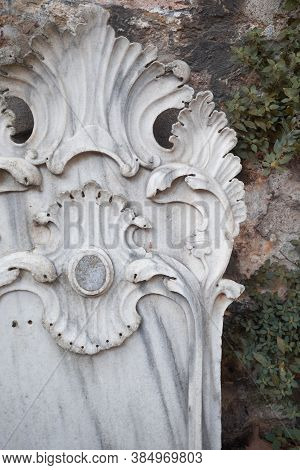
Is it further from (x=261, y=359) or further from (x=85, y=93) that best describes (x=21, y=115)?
(x=261, y=359)

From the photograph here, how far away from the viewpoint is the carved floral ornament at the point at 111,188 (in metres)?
1.77

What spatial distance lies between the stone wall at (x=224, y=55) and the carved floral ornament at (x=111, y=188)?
0.80ft

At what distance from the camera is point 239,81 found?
85.5 inches

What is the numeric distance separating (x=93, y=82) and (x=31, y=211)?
37 cm

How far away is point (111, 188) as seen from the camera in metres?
1.81

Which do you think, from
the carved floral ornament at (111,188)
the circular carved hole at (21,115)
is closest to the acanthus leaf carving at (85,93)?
the carved floral ornament at (111,188)

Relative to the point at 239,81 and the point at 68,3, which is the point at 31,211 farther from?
the point at 239,81

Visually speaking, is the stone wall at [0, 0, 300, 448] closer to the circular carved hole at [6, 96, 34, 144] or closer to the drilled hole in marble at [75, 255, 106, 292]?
the circular carved hole at [6, 96, 34, 144]

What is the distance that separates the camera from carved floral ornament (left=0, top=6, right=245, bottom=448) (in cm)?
177

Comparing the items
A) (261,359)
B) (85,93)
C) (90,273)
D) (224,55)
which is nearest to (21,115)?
(85,93)

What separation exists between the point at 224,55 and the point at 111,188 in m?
0.64

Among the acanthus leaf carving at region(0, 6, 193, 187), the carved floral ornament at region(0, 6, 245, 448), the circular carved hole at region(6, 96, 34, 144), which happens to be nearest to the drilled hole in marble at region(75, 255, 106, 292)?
the carved floral ornament at region(0, 6, 245, 448)

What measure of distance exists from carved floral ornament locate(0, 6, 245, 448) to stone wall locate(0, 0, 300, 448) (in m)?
0.24

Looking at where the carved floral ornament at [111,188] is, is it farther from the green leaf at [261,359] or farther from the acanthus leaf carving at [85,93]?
the green leaf at [261,359]
